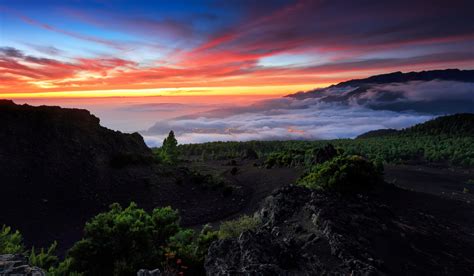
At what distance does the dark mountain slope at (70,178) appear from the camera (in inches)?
975

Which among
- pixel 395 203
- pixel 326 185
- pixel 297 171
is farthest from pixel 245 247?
pixel 297 171

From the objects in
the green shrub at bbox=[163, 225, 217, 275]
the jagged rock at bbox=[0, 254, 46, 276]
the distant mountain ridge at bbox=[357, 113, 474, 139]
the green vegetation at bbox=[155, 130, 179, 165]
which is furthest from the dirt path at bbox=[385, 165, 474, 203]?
the distant mountain ridge at bbox=[357, 113, 474, 139]

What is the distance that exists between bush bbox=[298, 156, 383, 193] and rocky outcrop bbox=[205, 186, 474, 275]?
775 cm

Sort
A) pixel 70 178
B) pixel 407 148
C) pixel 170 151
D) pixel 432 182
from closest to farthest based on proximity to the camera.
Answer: pixel 70 178 → pixel 432 182 → pixel 170 151 → pixel 407 148

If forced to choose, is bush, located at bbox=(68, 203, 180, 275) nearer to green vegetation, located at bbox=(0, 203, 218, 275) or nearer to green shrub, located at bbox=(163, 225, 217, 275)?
green vegetation, located at bbox=(0, 203, 218, 275)

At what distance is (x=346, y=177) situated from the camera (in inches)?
899

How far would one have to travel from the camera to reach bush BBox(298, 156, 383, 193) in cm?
2259

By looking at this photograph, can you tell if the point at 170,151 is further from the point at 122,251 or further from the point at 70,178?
the point at 122,251

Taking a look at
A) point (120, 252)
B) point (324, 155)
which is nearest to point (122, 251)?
point (120, 252)

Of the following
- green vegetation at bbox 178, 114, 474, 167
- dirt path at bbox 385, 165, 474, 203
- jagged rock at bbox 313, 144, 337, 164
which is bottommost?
dirt path at bbox 385, 165, 474, 203

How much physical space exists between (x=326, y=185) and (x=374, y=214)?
9.43 m

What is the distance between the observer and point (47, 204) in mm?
26188

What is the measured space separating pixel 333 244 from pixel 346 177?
13.3 m

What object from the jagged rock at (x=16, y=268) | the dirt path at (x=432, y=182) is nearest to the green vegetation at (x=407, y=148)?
the dirt path at (x=432, y=182)
